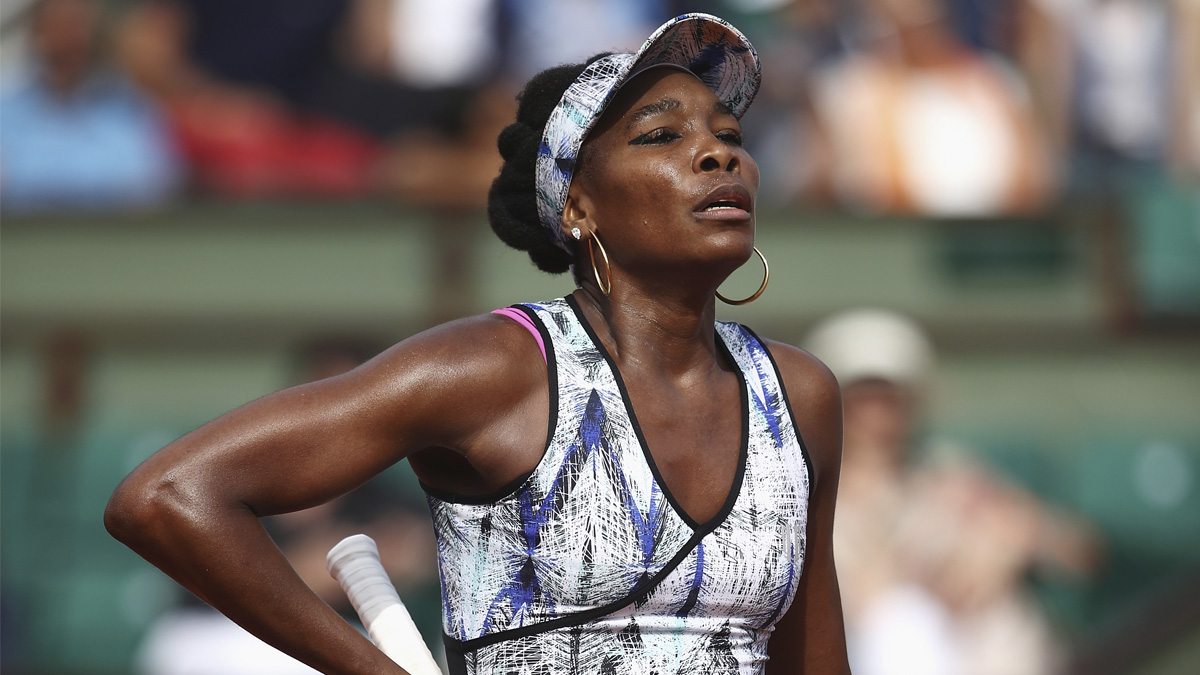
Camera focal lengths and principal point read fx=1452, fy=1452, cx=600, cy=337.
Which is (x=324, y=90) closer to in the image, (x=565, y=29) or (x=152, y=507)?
(x=565, y=29)

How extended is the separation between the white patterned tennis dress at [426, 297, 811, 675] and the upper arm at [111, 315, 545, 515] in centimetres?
12

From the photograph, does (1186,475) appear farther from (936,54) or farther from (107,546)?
(107,546)

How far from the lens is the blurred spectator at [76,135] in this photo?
6.84 metres

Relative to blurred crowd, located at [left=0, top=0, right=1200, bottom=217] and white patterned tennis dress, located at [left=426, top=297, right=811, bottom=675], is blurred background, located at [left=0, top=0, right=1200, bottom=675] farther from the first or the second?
white patterned tennis dress, located at [left=426, top=297, right=811, bottom=675]

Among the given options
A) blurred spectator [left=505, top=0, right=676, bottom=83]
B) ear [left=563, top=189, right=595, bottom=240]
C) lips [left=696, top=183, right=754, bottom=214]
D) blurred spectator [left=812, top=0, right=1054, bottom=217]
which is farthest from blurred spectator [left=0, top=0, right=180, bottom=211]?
lips [left=696, top=183, right=754, bottom=214]

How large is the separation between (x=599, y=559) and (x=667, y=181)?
2.02 ft

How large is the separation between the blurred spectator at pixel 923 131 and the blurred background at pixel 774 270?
2 cm

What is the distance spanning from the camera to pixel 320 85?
7090mm

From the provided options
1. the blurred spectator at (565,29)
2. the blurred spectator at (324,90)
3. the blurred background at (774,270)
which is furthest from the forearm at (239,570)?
the blurred spectator at (565,29)

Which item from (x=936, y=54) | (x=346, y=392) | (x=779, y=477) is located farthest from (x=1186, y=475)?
(x=346, y=392)

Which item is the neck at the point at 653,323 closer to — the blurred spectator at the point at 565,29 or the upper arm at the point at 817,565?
the upper arm at the point at 817,565

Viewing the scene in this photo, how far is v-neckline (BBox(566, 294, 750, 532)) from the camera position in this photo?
7.22 ft

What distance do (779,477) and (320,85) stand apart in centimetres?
525

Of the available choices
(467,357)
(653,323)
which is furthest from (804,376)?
(467,357)
